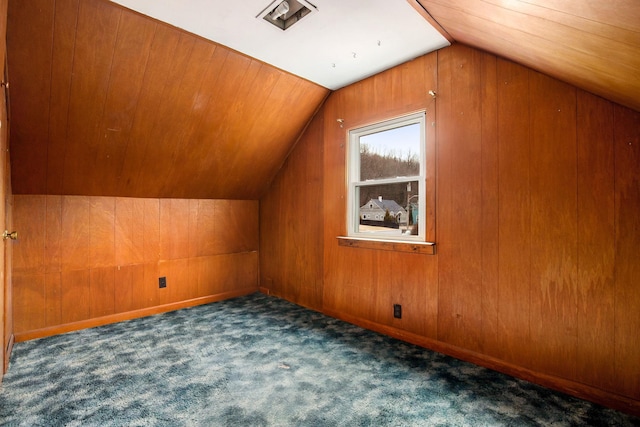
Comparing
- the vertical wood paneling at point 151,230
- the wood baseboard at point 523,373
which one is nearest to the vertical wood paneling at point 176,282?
the vertical wood paneling at point 151,230

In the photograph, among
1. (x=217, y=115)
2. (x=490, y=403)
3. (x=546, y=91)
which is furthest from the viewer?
(x=217, y=115)

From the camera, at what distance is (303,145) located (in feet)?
12.0

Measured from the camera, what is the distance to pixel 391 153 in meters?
2.94

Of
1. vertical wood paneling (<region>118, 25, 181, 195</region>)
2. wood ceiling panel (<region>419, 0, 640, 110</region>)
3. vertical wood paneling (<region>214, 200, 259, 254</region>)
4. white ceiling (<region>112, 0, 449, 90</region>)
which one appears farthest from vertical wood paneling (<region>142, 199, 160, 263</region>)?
wood ceiling panel (<region>419, 0, 640, 110</region>)

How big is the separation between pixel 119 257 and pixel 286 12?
2757mm

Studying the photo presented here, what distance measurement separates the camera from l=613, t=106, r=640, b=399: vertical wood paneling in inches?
68.1

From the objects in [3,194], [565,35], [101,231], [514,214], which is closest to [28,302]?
[101,231]

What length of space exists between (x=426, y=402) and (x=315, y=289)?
1845 mm

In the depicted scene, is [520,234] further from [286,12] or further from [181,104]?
[181,104]

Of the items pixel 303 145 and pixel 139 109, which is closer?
pixel 139 109

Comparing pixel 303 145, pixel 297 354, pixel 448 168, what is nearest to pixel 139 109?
pixel 303 145

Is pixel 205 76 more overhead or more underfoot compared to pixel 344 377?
more overhead

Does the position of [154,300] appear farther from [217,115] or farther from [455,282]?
[455,282]

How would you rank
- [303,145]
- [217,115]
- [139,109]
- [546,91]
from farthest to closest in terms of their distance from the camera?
[303,145] → [217,115] → [139,109] → [546,91]
